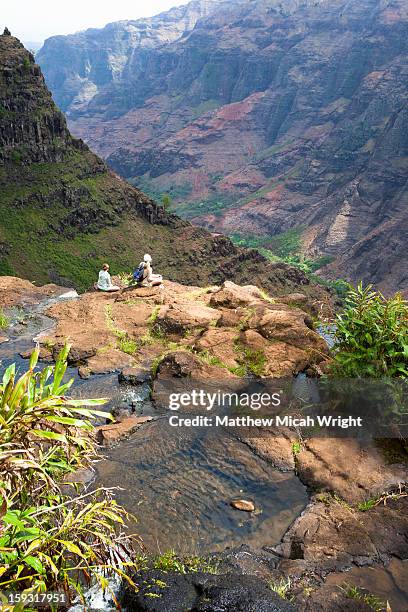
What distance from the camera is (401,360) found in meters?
9.12

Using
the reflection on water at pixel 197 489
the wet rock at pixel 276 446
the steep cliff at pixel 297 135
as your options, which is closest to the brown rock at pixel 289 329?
the wet rock at pixel 276 446

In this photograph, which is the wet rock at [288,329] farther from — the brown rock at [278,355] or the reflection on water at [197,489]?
the reflection on water at [197,489]

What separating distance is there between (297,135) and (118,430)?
15002 cm

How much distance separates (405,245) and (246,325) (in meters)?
71.2

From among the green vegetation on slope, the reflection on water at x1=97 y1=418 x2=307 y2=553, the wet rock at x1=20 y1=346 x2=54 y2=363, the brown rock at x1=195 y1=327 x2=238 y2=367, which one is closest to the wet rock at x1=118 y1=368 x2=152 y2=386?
the brown rock at x1=195 y1=327 x2=238 y2=367

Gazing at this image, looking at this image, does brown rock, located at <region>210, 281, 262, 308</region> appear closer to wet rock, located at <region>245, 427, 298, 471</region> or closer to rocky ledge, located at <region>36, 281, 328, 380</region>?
rocky ledge, located at <region>36, 281, 328, 380</region>

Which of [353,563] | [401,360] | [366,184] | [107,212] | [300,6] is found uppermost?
[300,6]

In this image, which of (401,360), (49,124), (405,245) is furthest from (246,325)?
(405,245)

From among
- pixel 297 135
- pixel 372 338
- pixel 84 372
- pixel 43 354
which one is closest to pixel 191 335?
pixel 84 372

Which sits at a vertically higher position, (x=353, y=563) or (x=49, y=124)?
(x=49, y=124)

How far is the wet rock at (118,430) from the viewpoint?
30.1ft

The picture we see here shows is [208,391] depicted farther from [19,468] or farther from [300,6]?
[300,6]

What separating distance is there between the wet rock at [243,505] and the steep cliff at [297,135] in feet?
227

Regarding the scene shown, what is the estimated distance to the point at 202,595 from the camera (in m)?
5.50
